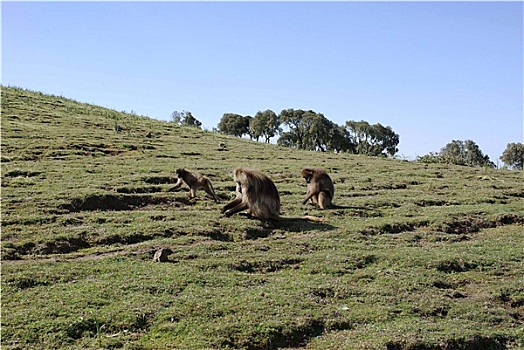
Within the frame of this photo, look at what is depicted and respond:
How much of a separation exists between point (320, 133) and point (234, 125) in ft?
46.0

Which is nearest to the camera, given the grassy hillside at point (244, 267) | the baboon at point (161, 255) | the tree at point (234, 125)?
the grassy hillside at point (244, 267)

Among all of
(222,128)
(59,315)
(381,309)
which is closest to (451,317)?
(381,309)

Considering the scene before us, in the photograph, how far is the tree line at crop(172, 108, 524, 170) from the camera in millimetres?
66562

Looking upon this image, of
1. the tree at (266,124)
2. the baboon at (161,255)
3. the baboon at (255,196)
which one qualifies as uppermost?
the tree at (266,124)

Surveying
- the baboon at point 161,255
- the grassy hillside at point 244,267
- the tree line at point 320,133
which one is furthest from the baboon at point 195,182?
the tree line at point 320,133

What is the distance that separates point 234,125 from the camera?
7681 centimetres

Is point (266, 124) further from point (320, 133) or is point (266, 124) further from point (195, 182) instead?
point (195, 182)

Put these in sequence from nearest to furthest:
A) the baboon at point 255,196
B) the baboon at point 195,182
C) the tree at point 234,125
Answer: the baboon at point 255,196, the baboon at point 195,182, the tree at point 234,125

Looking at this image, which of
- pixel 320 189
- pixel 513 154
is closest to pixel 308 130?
pixel 513 154

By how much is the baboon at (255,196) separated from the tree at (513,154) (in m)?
57.7

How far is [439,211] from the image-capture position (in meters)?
18.0

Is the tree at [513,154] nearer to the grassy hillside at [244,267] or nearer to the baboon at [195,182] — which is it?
the grassy hillside at [244,267]

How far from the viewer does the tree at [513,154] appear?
6469 cm

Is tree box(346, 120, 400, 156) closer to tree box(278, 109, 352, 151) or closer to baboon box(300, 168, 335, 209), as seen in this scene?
tree box(278, 109, 352, 151)
